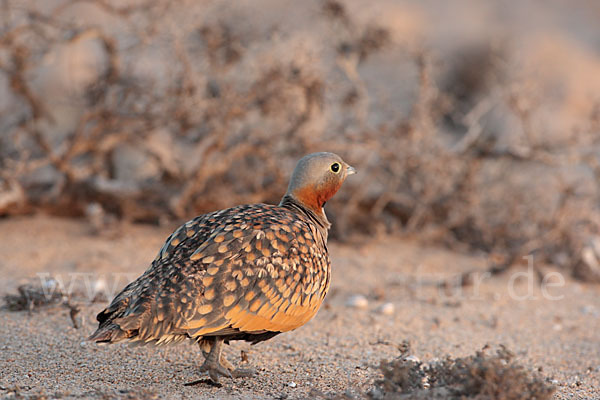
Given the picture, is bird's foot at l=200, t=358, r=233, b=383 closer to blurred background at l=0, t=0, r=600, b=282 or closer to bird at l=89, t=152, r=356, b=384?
bird at l=89, t=152, r=356, b=384

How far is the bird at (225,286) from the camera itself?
3.49 metres

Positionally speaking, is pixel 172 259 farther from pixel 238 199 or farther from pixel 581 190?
pixel 581 190

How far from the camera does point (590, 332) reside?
6.12m

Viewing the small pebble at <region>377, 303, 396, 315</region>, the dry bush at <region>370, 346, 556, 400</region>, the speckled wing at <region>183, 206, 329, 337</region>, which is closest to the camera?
the dry bush at <region>370, 346, 556, 400</region>

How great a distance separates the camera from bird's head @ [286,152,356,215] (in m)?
4.55

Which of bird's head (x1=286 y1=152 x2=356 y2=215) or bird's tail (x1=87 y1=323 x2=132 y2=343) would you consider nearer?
bird's tail (x1=87 y1=323 x2=132 y2=343)

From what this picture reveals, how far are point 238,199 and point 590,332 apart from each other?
417 centimetres

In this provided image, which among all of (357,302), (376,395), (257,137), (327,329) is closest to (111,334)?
(376,395)

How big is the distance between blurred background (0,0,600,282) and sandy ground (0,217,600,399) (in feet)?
1.40

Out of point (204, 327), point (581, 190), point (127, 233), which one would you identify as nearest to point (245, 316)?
point (204, 327)

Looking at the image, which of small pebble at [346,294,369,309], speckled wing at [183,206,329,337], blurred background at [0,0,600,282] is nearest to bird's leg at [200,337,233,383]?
speckled wing at [183,206,329,337]

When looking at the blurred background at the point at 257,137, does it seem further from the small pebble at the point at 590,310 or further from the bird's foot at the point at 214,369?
the bird's foot at the point at 214,369

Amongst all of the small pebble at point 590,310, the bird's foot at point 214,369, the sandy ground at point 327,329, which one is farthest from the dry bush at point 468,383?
the small pebble at point 590,310

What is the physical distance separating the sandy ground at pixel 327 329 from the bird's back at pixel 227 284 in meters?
0.38
